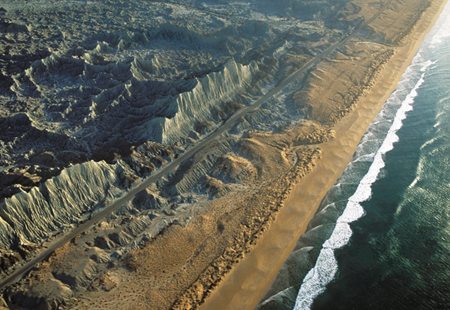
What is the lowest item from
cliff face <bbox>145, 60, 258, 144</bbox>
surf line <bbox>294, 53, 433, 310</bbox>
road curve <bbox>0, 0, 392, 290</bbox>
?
surf line <bbox>294, 53, 433, 310</bbox>

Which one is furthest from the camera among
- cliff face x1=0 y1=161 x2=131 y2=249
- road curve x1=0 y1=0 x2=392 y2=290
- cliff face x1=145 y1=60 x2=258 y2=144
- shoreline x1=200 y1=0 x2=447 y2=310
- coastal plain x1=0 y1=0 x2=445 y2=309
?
cliff face x1=145 y1=60 x2=258 y2=144

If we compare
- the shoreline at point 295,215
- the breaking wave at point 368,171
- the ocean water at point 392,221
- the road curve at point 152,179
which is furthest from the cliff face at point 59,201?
the ocean water at point 392,221

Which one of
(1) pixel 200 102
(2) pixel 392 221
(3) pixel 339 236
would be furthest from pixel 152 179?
(2) pixel 392 221

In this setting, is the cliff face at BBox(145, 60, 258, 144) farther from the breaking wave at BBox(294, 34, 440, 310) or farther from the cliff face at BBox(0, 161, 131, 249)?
the breaking wave at BBox(294, 34, 440, 310)

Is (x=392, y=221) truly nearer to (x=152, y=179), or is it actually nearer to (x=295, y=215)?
(x=295, y=215)

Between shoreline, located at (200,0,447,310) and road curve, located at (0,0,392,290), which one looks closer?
road curve, located at (0,0,392,290)

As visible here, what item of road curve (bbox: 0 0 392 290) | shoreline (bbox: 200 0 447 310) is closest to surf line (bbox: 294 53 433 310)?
shoreline (bbox: 200 0 447 310)

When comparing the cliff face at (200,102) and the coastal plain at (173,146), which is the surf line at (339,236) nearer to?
the coastal plain at (173,146)
